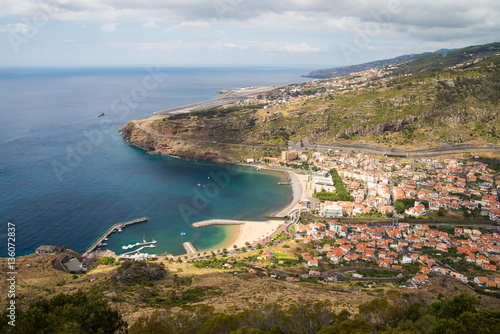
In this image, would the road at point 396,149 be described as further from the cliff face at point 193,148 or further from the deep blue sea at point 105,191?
the deep blue sea at point 105,191

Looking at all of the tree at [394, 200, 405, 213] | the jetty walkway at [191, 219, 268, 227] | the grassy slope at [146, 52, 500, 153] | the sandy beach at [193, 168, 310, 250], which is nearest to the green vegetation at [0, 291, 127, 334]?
the sandy beach at [193, 168, 310, 250]

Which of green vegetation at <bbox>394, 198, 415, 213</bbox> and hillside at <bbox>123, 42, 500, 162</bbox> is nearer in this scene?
green vegetation at <bbox>394, 198, 415, 213</bbox>

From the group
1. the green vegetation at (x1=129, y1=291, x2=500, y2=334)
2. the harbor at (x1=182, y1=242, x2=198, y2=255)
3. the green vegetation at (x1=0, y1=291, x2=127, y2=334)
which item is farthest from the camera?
the harbor at (x1=182, y1=242, x2=198, y2=255)

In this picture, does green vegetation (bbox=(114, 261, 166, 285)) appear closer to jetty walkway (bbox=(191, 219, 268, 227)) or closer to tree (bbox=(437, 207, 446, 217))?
jetty walkway (bbox=(191, 219, 268, 227))

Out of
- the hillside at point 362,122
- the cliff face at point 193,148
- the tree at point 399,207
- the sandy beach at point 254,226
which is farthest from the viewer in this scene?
the cliff face at point 193,148

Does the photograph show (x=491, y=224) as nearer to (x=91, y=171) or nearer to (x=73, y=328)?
(x=73, y=328)

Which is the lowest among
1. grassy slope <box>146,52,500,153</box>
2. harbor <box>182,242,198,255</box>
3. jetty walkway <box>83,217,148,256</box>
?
harbor <box>182,242,198,255</box>

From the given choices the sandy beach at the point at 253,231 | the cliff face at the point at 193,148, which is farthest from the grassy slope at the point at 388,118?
the sandy beach at the point at 253,231
